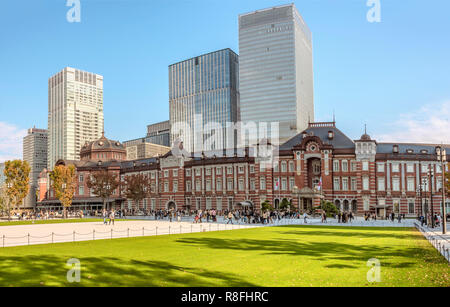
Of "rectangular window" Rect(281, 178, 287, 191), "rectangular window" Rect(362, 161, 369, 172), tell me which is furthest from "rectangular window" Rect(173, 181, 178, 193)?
"rectangular window" Rect(362, 161, 369, 172)

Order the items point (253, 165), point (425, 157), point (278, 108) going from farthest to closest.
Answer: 1. point (278, 108)
2. point (253, 165)
3. point (425, 157)

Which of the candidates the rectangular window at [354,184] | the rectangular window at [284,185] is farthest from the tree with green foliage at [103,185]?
the rectangular window at [354,184]

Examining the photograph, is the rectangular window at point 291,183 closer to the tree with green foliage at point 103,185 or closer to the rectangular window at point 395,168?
the rectangular window at point 395,168

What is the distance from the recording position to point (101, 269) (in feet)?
57.0

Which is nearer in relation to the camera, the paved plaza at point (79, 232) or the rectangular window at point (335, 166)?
the paved plaza at point (79, 232)

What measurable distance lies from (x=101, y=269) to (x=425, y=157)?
211 feet

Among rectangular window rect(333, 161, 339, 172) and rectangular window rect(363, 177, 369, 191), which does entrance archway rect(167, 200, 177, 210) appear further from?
rectangular window rect(363, 177, 369, 191)

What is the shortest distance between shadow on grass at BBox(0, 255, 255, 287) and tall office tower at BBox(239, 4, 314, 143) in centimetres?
14404

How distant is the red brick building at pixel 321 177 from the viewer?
67688 mm

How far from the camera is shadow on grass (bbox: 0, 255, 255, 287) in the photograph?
14.7 metres

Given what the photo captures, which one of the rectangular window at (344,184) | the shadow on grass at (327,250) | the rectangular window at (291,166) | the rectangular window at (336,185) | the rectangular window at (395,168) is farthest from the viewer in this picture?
the rectangular window at (291,166)

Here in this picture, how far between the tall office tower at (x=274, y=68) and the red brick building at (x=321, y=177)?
3235 inches
